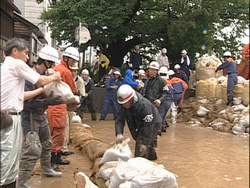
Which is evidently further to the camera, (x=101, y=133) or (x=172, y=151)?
(x=101, y=133)

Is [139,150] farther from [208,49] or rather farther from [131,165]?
[208,49]

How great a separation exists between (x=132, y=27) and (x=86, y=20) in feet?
8.20

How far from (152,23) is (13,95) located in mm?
12132

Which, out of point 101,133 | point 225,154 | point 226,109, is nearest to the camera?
point 225,154

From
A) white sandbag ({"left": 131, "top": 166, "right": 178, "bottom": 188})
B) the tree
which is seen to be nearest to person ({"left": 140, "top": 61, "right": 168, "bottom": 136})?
white sandbag ({"left": 131, "top": 166, "right": 178, "bottom": 188})

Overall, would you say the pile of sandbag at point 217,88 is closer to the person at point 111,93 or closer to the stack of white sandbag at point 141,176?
the person at point 111,93

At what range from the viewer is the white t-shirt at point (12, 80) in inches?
125

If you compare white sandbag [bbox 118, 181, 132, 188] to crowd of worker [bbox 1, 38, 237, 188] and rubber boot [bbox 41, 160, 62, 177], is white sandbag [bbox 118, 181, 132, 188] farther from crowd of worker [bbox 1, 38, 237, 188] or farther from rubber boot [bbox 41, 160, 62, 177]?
rubber boot [bbox 41, 160, 62, 177]

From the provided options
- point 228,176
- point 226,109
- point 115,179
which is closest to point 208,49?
point 226,109

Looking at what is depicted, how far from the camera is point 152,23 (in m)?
14.8

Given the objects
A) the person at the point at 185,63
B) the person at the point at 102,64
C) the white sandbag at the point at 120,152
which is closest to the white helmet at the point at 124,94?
the white sandbag at the point at 120,152

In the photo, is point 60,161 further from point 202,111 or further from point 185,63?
point 185,63

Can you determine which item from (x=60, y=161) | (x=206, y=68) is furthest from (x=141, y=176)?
(x=206, y=68)

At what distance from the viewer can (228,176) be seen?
5375mm
